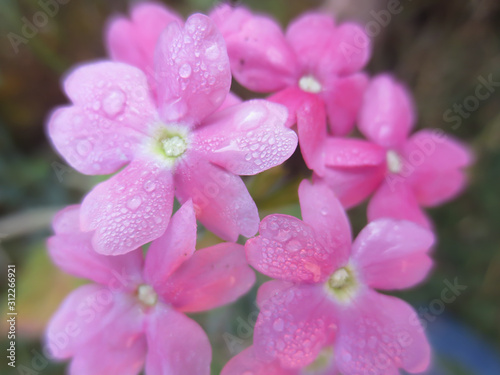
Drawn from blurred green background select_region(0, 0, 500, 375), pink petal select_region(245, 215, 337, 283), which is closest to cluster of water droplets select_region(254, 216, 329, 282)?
pink petal select_region(245, 215, 337, 283)

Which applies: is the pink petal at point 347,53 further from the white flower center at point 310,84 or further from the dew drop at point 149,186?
the dew drop at point 149,186

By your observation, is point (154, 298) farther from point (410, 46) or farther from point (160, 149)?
point (410, 46)

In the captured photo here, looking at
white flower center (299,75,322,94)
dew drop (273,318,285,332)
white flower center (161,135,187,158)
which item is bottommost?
dew drop (273,318,285,332)

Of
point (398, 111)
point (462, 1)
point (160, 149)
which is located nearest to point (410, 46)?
point (462, 1)

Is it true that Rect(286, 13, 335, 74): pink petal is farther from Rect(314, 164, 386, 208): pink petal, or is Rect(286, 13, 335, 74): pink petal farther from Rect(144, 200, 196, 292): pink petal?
Rect(144, 200, 196, 292): pink petal

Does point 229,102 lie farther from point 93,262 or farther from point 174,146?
point 93,262

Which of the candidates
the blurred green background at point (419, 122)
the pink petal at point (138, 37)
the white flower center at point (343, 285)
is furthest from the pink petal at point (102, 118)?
the blurred green background at point (419, 122)
